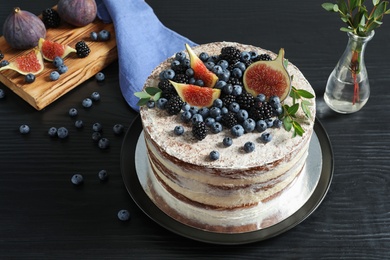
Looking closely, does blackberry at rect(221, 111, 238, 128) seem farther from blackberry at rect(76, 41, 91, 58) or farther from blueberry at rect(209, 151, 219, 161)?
blackberry at rect(76, 41, 91, 58)

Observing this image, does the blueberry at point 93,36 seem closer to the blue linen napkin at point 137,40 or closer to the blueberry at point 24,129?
the blue linen napkin at point 137,40

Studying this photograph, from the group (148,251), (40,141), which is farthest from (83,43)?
(148,251)

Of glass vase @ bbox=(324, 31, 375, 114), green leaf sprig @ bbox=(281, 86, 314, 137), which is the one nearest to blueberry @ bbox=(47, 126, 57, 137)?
green leaf sprig @ bbox=(281, 86, 314, 137)

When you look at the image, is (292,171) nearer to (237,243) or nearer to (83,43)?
(237,243)

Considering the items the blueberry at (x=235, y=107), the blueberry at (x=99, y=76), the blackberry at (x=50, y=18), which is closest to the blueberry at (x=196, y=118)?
the blueberry at (x=235, y=107)

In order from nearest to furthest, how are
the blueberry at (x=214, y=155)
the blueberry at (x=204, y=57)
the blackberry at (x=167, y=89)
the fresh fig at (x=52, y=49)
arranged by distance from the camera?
the blueberry at (x=214, y=155) < the blackberry at (x=167, y=89) < the blueberry at (x=204, y=57) < the fresh fig at (x=52, y=49)

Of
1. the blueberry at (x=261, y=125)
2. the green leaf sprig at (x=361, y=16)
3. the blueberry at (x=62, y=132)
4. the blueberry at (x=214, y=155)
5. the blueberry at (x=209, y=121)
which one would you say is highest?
the green leaf sprig at (x=361, y=16)
